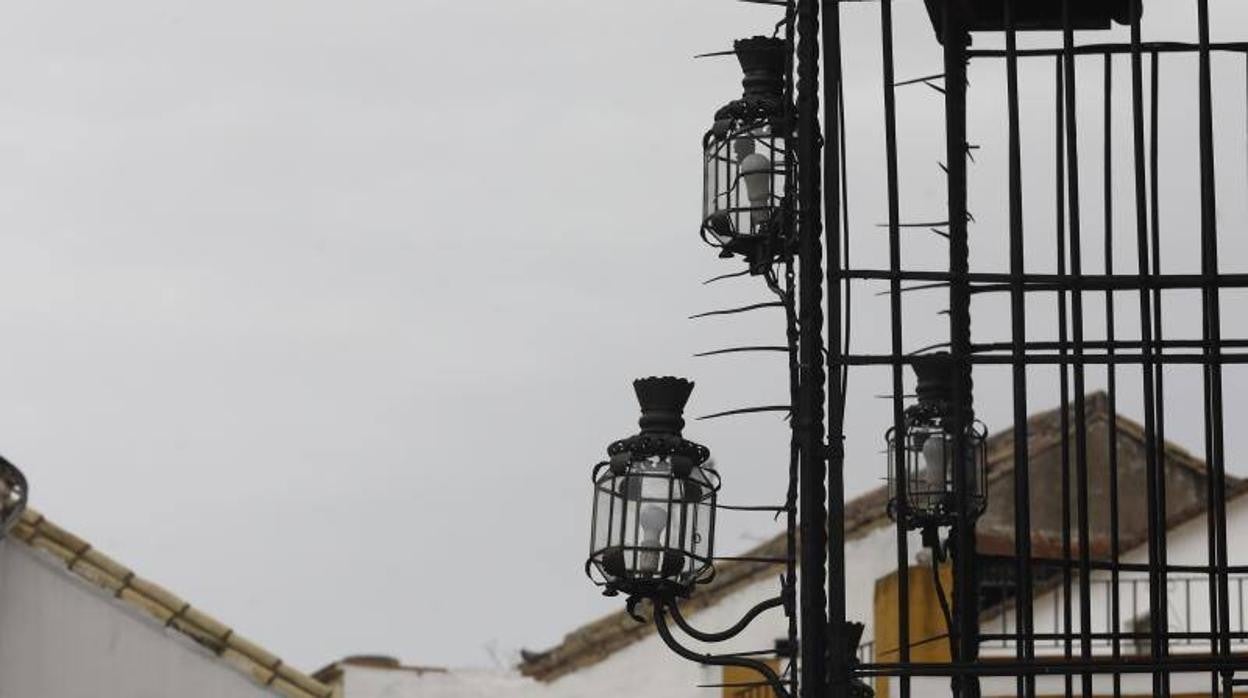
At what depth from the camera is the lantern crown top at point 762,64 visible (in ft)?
24.2

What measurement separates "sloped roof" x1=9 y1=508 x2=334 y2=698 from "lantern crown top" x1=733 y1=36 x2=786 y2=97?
10942mm

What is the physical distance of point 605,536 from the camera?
7.01 m

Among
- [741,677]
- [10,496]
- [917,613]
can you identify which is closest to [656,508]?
[10,496]

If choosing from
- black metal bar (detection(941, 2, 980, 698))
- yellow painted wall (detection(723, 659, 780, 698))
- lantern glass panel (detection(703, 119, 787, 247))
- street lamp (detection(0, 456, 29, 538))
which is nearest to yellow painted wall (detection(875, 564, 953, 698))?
yellow painted wall (detection(723, 659, 780, 698))

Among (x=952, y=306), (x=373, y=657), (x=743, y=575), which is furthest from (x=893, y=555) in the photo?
(x=952, y=306)

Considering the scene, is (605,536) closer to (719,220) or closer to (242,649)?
(719,220)

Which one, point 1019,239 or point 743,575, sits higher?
point 743,575

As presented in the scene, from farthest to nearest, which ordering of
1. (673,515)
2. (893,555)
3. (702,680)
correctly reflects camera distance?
(702,680)
(893,555)
(673,515)

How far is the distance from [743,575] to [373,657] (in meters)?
3.69

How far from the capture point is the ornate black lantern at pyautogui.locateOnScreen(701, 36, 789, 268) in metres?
7.33

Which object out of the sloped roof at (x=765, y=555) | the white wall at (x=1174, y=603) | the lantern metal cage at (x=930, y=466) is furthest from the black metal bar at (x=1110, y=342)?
the sloped roof at (x=765, y=555)

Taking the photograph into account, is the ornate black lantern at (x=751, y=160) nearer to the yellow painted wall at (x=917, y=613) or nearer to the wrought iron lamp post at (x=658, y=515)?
the wrought iron lamp post at (x=658, y=515)

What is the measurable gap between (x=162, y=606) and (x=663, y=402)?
11.6 metres

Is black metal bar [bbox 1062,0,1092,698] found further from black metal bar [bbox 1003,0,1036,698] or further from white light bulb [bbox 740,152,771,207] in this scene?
white light bulb [bbox 740,152,771,207]
